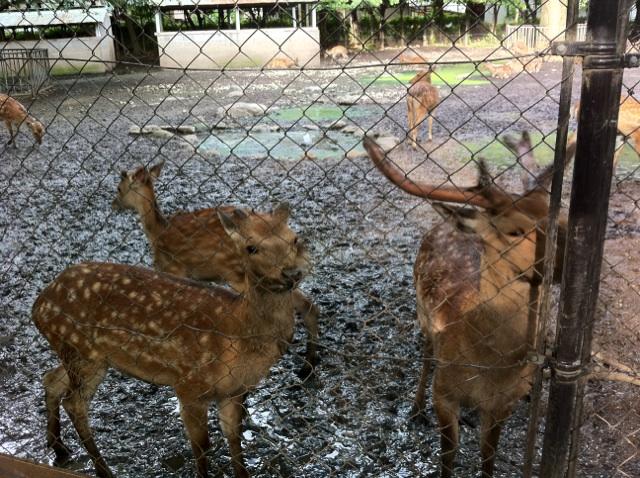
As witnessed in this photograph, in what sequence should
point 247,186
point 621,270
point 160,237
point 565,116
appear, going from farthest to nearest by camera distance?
point 247,186, point 621,270, point 160,237, point 565,116

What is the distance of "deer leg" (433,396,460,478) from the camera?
8.59ft

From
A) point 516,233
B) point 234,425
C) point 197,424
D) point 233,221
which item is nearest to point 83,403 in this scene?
point 197,424

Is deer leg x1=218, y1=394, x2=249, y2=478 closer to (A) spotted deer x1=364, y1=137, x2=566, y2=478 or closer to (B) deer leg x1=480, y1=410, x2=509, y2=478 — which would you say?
(A) spotted deer x1=364, y1=137, x2=566, y2=478

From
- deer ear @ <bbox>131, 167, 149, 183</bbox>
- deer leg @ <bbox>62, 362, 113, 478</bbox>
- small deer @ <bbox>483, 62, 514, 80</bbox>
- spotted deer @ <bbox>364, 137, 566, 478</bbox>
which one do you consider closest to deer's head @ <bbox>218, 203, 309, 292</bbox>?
spotted deer @ <bbox>364, 137, 566, 478</bbox>

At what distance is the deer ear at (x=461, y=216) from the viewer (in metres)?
2.01

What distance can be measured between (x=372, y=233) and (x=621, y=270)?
200 centimetres

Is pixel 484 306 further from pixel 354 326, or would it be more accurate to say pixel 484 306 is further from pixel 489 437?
pixel 354 326

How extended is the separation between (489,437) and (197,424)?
1169mm

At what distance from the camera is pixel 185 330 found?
278cm

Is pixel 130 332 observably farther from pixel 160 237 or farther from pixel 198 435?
pixel 160 237

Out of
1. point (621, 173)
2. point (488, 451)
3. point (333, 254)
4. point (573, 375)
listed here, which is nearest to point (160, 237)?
point (333, 254)

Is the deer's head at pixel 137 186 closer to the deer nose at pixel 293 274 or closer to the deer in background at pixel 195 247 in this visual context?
the deer in background at pixel 195 247

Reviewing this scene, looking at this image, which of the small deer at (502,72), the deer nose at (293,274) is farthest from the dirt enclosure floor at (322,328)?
the small deer at (502,72)

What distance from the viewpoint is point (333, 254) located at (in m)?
5.39
